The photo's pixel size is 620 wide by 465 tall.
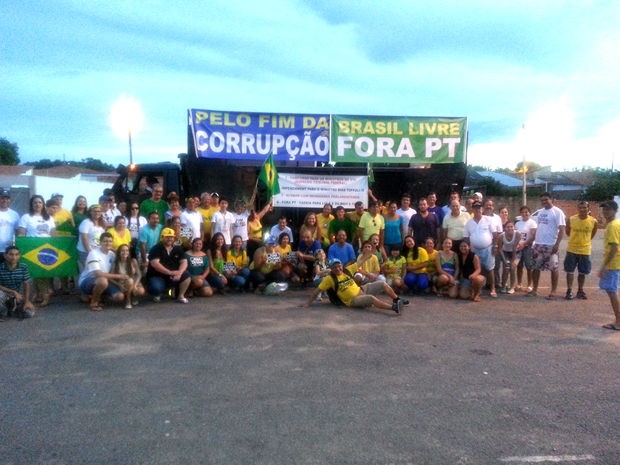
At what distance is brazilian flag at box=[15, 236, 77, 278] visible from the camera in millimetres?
7434

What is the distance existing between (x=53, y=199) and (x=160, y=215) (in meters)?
1.77

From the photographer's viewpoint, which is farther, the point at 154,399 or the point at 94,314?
the point at 94,314

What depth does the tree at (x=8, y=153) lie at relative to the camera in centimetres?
6191

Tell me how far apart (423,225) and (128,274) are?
17.7ft

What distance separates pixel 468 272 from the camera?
26.8 ft

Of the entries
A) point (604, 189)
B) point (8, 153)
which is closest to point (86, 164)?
point (8, 153)

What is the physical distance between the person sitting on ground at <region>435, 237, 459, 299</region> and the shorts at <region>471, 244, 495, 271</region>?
43cm

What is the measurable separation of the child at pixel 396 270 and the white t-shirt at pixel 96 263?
4.64m

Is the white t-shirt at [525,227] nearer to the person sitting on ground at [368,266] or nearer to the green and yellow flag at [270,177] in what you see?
the person sitting on ground at [368,266]

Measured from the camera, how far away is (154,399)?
3896mm

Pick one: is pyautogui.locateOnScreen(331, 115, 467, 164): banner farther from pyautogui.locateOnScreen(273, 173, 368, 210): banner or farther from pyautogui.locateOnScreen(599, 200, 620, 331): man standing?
pyautogui.locateOnScreen(599, 200, 620, 331): man standing

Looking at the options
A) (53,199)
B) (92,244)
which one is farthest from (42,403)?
(53,199)

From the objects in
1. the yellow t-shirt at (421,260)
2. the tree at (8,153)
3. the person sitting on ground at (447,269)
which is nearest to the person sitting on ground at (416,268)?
the yellow t-shirt at (421,260)

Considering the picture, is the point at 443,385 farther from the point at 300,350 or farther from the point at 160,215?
the point at 160,215
